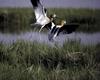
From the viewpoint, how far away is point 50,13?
6.89 feet

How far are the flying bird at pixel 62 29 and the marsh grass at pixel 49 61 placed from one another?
73 millimetres

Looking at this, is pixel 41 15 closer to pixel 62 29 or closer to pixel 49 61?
pixel 62 29

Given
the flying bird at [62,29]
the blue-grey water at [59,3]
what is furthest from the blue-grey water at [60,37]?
the blue-grey water at [59,3]

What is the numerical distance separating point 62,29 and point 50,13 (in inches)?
4.5

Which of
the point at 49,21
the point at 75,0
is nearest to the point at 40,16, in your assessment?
the point at 49,21

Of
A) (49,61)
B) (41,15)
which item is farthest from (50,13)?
(49,61)

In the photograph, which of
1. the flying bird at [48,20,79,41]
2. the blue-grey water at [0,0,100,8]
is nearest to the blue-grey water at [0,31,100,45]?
the flying bird at [48,20,79,41]

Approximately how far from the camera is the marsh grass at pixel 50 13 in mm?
2102

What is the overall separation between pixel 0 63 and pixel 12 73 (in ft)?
0.47

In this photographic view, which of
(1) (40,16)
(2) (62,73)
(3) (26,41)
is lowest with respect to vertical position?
(2) (62,73)

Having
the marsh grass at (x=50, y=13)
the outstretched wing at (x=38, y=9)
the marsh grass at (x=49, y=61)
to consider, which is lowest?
the marsh grass at (x=49, y=61)

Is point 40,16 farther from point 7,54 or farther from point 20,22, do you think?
point 7,54

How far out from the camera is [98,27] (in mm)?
2100

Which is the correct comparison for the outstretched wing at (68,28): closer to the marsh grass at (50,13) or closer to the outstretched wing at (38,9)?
the marsh grass at (50,13)
